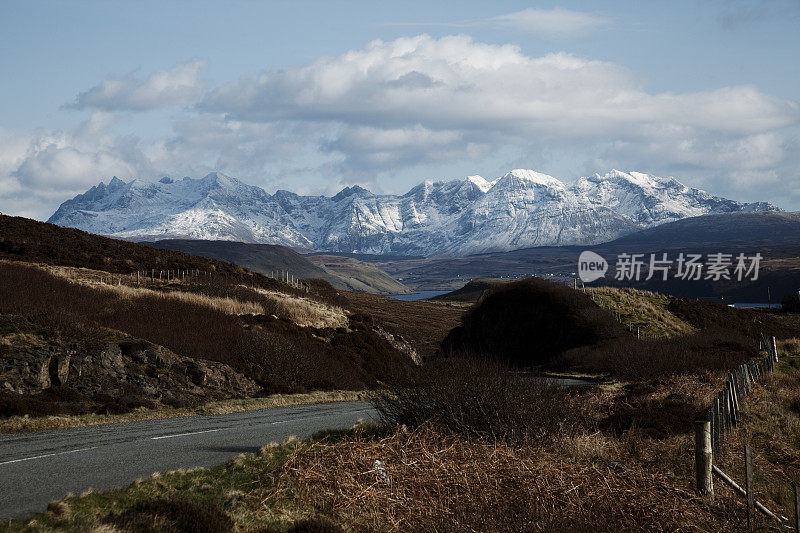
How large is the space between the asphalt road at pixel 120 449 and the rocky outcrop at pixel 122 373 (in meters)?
4.48

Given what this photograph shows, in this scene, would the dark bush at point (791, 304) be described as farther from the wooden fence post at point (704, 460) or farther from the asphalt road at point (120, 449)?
the wooden fence post at point (704, 460)

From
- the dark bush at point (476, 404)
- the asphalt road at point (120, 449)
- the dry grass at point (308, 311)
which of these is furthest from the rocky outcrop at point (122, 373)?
the dry grass at point (308, 311)

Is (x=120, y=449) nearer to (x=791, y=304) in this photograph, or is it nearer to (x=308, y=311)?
(x=308, y=311)

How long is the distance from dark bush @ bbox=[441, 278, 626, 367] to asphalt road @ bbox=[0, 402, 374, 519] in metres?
35.8

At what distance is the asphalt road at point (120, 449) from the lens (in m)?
10.8

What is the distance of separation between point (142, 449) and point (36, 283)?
24.0 meters

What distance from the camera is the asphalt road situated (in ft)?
35.3

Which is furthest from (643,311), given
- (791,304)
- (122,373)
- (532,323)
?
(122,373)

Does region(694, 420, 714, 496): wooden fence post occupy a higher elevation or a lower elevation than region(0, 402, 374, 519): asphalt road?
higher

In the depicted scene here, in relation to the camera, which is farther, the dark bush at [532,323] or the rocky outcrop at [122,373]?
the dark bush at [532,323]

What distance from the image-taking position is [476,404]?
12.8 m

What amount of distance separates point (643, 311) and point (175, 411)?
169 feet

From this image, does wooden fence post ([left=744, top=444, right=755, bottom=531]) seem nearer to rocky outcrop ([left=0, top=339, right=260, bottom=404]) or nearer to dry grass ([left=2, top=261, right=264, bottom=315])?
rocky outcrop ([left=0, top=339, right=260, bottom=404])

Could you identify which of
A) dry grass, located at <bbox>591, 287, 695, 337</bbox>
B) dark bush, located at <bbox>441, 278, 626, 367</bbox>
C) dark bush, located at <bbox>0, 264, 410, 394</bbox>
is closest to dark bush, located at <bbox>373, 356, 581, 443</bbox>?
dark bush, located at <bbox>0, 264, 410, 394</bbox>
